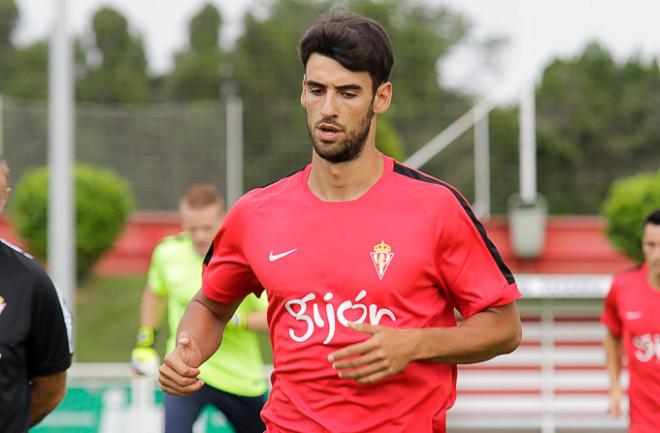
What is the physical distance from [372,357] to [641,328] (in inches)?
151

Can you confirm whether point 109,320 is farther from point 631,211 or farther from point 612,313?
point 612,313

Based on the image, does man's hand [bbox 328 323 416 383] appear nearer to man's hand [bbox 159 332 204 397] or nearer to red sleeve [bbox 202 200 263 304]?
man's hand [bbox 159 332 204 397]

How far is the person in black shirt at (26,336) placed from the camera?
365 cm

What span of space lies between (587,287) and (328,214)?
10987 mm

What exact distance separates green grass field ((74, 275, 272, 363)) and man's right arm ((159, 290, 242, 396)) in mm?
13291

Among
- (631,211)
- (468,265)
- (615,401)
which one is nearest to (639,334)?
(615,401)

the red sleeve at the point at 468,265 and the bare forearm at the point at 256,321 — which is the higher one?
the red sleeve at the point at 468,265

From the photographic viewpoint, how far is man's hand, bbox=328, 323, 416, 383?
2.73 metres

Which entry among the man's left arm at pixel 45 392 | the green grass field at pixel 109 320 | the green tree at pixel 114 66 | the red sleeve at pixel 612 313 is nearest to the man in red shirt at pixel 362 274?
the man's left arm at pixel 45 392

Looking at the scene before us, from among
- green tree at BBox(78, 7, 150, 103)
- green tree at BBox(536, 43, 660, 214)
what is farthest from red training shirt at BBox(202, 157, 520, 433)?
green tree at BBox(78, 7, 150, 103)

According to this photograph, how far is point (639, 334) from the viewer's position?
6.12 meters

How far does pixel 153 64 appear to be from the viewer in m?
23.2

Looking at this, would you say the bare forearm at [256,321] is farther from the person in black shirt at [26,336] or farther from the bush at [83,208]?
the bush at [83,208]

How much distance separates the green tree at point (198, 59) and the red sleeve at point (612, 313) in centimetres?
1979
